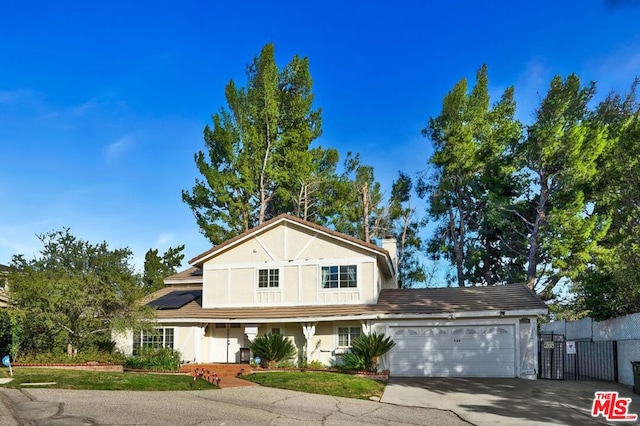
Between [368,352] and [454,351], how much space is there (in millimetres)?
Answer: 3533

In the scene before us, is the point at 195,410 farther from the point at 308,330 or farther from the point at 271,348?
the point at 308,330

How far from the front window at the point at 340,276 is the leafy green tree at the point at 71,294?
7.67 metres

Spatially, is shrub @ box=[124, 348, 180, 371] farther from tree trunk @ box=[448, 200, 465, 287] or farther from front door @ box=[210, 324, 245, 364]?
tree trunk @ box=[448, 200, 465, 287]

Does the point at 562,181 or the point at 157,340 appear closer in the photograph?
the point at 157,340

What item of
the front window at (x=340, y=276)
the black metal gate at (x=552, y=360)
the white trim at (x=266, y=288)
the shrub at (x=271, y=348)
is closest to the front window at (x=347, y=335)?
the front window at (x=340, y=276)

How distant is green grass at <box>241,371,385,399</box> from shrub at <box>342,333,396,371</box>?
2.43 metres

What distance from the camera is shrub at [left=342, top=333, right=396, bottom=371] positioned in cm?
2034

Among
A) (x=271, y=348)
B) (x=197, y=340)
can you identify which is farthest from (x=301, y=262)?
(x=197, y=340)

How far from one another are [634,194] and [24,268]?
24.3m

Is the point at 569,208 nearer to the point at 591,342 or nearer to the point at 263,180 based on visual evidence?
the point at 591,342

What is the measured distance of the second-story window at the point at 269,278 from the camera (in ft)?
79.5

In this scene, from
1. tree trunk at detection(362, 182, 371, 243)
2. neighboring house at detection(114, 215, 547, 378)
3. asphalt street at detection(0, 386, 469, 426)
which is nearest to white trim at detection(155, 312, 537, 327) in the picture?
neighboring house at detection(114, 215, 547, 378)

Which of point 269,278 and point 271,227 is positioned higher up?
point 271,227

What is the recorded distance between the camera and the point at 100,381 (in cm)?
1502
